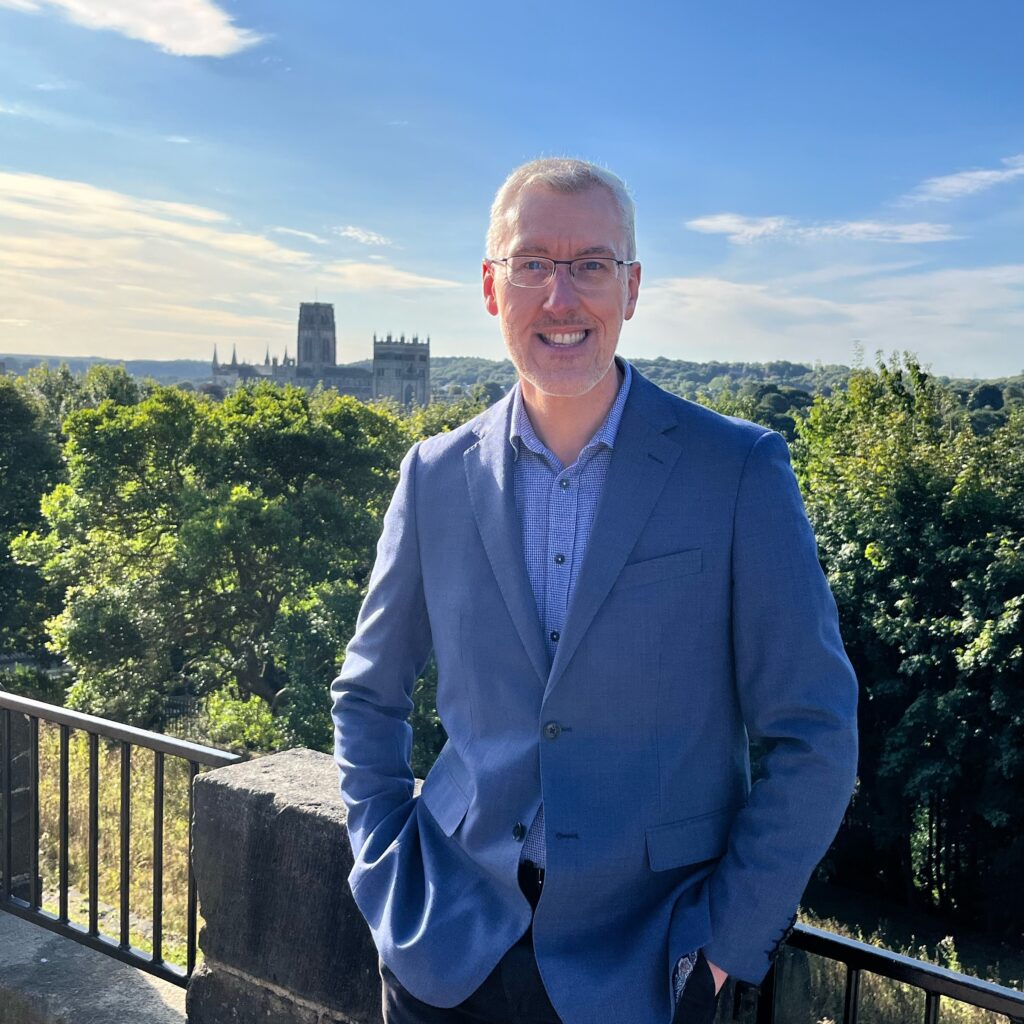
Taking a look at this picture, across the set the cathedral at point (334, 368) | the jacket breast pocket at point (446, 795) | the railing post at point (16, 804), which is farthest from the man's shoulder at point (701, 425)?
the cathedral at point (334, 368)

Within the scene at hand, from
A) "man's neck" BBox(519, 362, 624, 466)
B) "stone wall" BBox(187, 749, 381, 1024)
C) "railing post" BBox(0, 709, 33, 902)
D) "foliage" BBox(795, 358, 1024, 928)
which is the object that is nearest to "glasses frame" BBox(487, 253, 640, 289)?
"man's neck" BBox(519, 362, 624, 466)

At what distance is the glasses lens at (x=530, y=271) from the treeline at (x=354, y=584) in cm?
2013

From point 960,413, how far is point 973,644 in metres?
11.6

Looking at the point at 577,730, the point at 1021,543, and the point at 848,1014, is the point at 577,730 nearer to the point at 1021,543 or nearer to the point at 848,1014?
the point at 848,1014

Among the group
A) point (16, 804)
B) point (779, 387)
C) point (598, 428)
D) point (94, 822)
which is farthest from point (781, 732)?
point (779, 387)

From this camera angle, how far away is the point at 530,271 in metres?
1.90

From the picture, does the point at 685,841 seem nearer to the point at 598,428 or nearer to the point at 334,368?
the point at 598,428

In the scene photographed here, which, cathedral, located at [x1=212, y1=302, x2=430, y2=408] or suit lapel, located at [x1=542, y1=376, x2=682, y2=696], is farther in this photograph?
cathedral, located at [x1=212, y1=302, x2=430, y2=408]

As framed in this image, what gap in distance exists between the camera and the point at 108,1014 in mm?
3193

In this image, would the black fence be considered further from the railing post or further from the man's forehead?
the man's forehead

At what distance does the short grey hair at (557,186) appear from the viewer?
188 centimetres

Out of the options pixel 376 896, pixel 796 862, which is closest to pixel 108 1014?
pixel 376 896

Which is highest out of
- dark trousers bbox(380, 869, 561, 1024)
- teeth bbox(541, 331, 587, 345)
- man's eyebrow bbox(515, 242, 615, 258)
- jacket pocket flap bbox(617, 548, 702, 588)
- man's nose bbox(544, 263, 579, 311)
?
man's eyebrow bbox(515, 242, 615, 258)

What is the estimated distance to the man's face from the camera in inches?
73.7
